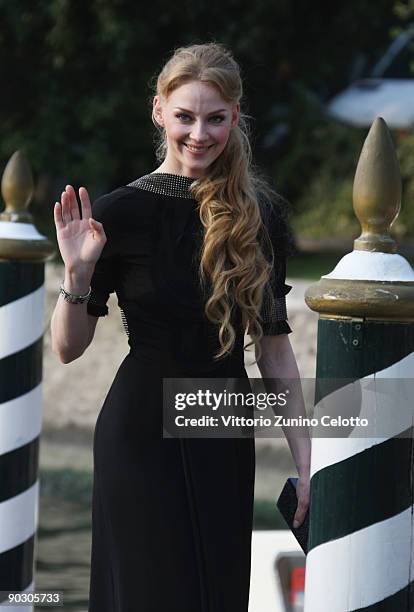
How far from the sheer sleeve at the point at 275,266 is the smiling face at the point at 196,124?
0.19 m

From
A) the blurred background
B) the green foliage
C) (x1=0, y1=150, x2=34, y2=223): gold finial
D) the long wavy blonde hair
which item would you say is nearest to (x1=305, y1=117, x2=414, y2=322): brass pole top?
the long wavy blonde hair

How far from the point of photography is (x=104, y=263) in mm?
3090

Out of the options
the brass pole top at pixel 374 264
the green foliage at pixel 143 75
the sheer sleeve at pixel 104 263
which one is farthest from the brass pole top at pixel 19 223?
the green foliage at pixel 143 75

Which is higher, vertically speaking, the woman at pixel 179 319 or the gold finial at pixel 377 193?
the gold finial at pixel 377 193

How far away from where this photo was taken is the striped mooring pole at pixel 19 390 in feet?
13.6

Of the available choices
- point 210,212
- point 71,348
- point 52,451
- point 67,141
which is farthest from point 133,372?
point 67,141

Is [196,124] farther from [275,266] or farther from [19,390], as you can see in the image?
[19,390]

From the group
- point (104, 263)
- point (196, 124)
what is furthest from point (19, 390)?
point (196, 124)

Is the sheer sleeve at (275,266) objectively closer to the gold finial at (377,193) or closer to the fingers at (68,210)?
the fingers at (68,210)

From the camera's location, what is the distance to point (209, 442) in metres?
3.10

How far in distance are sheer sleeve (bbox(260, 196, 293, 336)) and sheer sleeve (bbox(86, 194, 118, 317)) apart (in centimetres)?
35

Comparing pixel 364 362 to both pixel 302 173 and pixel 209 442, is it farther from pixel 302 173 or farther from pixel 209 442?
pixel 302 173

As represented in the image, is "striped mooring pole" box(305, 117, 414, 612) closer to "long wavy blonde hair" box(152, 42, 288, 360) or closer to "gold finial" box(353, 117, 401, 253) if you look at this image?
"gold finial" box(353, 117, 401, 253)

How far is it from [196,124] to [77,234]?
0.37 m
